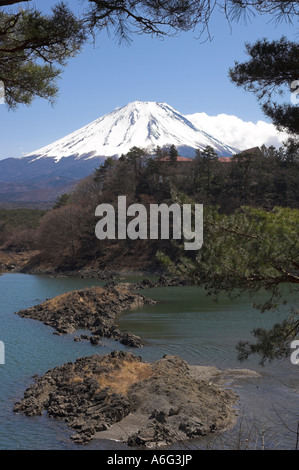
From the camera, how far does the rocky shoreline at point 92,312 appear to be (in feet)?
49.8

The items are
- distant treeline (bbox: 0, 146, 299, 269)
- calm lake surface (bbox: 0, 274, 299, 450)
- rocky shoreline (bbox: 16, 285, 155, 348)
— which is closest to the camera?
calm lake surface (bbox: 0, 274, 299, 450)

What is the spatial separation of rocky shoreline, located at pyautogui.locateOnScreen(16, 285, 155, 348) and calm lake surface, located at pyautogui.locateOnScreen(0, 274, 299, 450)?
0.36 metres

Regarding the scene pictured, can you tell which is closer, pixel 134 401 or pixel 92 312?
pixel 134 401

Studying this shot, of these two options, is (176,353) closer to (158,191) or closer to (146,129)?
(158,191)

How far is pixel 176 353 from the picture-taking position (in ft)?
42.7

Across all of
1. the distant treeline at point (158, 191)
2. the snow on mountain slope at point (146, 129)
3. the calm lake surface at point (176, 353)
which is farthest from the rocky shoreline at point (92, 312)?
the snow on mountain slope at point (146, 129)

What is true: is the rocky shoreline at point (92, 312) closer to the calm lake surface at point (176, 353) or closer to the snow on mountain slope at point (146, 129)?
the calm lake surface at point (176, 353)

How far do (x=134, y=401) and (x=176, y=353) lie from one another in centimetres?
432

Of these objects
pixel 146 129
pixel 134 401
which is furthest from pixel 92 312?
pixel 146 129

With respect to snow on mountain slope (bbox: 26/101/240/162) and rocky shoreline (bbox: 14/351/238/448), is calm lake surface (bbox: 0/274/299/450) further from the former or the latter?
snow on mountain slope (bbox: 26/101/240/162)

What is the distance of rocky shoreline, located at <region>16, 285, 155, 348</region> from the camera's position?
15.2 m

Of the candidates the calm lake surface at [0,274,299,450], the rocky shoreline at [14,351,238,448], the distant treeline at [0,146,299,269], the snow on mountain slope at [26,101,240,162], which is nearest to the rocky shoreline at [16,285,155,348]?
the calm lake surface at [0,274,299,450]

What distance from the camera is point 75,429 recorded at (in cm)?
793
